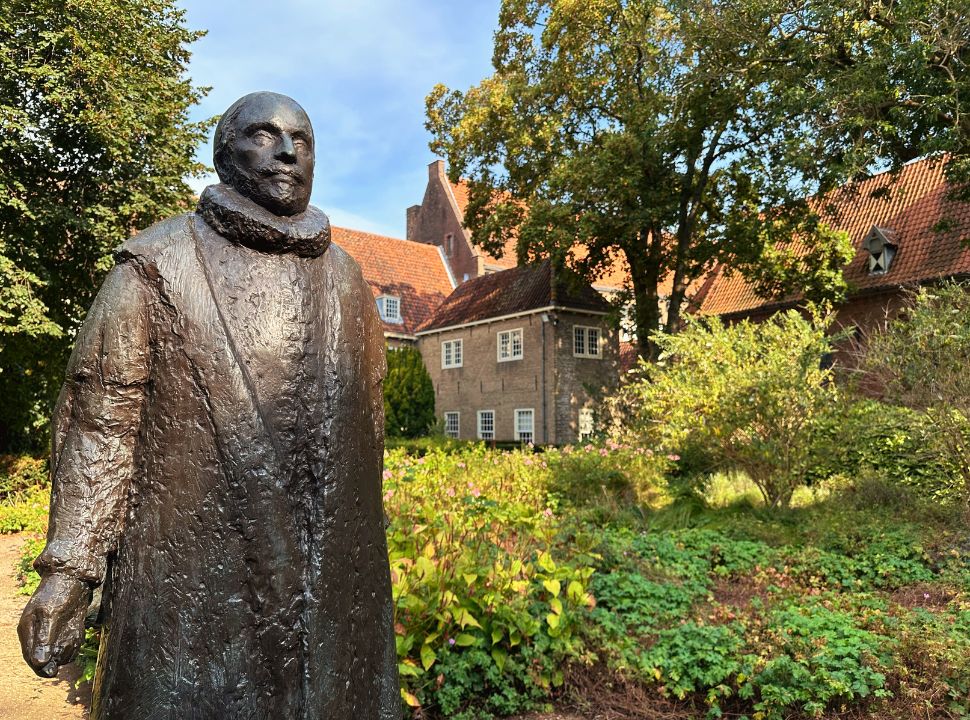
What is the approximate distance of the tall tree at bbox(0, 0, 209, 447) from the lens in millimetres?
13469

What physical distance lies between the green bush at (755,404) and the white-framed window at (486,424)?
1478 centimetres

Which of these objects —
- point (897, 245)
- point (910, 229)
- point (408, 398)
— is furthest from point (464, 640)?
point (910, 229)

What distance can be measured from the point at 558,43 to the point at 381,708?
21.1m

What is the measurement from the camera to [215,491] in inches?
71.4

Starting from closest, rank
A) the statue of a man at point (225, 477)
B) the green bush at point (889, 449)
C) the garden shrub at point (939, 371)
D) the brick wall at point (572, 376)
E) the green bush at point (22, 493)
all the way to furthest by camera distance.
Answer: the statue of a man at point (225, 477) < the garden shrub at point (939, 371) < the green bush at point (889, 449) < the green bush at point (22, 493) < the brick wall at point (572, 376)

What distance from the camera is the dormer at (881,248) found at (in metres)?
23.6

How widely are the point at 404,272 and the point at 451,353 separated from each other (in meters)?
5.45

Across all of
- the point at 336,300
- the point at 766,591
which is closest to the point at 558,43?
the point at 766,591

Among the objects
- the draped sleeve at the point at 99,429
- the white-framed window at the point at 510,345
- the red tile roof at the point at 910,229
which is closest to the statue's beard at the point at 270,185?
the draped sleeve at the point at 99,429

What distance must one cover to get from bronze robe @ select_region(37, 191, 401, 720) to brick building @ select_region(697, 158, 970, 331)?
21754 mm

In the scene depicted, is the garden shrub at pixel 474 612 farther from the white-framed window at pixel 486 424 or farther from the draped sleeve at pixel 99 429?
the white-framed window at pixel 486 424

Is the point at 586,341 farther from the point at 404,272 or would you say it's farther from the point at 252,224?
the point at 252,224

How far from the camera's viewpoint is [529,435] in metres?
26.5

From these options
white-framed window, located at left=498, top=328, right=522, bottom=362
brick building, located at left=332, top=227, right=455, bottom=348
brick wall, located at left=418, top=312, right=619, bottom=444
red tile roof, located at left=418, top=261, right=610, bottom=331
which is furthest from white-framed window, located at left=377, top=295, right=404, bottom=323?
white-framed window, located at left=498, top=328, right=522, bottom=362
